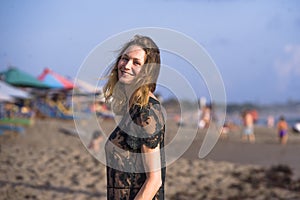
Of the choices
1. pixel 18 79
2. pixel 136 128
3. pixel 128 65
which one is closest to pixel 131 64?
pixel 128 65

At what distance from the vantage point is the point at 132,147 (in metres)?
2.30

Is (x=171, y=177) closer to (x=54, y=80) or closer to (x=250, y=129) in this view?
(x=250, y=129)

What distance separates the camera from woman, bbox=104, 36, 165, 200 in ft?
7.36

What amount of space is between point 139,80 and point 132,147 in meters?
0.30

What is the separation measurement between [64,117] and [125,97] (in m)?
27.4

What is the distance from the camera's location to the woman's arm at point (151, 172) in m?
2.24

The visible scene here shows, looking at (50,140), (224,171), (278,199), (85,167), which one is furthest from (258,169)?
(50,140)

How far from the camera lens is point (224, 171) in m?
10.4

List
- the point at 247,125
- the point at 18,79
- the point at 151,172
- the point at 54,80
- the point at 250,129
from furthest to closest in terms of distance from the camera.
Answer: the point at 54,80, the point at 18,79, the point at 250,129, the point at 247,125, the point at 151,172

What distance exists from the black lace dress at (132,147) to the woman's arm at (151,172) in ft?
0.10

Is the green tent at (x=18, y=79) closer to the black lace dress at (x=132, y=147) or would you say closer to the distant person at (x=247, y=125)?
the distant person at (x=247, y=125)

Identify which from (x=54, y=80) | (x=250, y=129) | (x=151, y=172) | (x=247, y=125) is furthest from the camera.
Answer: (x=54, y=80)

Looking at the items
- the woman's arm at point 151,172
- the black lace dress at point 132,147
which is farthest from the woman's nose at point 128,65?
the woman's arm at point 151,172

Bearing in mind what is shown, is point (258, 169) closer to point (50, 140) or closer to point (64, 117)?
point (50, 140)
